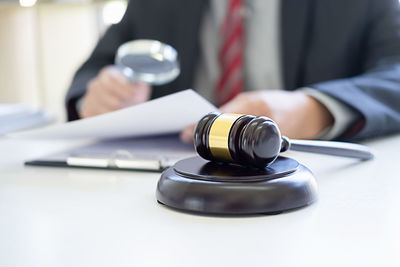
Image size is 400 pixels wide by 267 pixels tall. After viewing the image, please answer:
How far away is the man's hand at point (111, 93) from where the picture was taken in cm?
91

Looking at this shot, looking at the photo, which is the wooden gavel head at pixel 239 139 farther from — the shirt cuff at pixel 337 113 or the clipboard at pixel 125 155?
the shirt cuff at pixel 337 113

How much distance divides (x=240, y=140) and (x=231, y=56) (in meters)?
0.81

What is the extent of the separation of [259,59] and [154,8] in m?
0.31

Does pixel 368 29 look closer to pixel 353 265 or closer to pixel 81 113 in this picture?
pixel 81 113

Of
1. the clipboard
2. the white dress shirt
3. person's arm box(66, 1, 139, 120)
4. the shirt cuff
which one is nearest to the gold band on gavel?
the clipboard

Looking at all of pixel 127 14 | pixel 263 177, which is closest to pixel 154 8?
pixel 127 14

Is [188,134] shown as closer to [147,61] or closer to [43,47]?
[147,61]

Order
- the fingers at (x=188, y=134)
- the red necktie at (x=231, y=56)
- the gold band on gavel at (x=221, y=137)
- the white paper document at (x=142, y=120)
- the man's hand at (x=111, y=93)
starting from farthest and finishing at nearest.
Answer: the red necktie at (x=231, y=56)
the man's hand at (x=111, y=93)
the fingers at (x=188, y=134)
the white paper document at (x=142, y=120)
the gold band on gavel at (x=221, y=137)

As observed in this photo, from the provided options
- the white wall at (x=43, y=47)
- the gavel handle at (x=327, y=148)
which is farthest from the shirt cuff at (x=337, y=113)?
the white wall at (x=43, y=47)

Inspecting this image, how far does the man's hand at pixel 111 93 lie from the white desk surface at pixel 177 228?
0.39 metres

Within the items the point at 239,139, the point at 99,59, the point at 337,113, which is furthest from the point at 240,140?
the point at 99,59

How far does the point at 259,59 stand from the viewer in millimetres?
1219

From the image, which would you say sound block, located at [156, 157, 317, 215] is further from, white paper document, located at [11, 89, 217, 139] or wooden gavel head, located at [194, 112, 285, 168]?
white paper document, located at [11, 89, 217, 139]

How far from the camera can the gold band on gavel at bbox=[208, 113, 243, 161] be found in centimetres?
41
